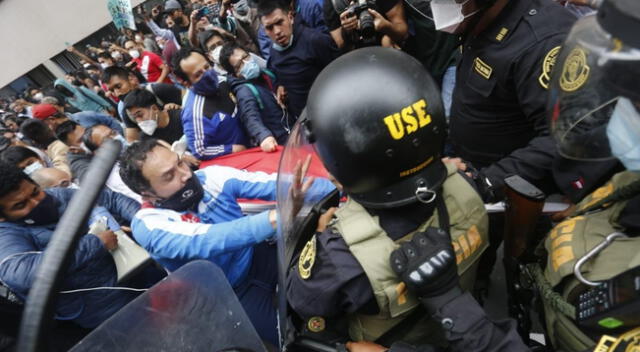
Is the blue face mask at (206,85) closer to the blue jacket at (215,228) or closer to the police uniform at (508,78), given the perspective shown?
the blue jacket at (215,228)

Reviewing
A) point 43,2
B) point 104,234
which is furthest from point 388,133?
point 43,2

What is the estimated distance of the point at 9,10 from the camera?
14797 mm

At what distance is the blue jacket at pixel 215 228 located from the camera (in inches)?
67.6

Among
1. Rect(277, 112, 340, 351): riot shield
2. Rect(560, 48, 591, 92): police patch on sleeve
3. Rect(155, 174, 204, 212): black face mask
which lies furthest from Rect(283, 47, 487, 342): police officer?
Rect(155, 174, 204, 212): black face mask

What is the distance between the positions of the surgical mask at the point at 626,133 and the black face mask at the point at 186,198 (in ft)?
5.96

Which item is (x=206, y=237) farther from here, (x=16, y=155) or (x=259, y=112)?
(x=16, y=155)

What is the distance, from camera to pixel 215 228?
1.74 m

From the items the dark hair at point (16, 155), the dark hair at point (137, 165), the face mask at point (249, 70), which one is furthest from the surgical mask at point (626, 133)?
the dark hair at point (16, 155)

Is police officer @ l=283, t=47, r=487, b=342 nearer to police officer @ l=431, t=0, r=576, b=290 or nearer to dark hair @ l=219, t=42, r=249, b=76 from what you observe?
police officer @ l=431, t=0, r=576, b=290

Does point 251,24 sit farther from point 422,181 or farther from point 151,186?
point 422,181

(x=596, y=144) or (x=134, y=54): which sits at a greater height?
(x=596, y=144)

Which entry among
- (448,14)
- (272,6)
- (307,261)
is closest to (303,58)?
(272,6)

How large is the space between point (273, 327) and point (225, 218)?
69cm

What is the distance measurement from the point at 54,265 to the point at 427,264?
2.58 feet
